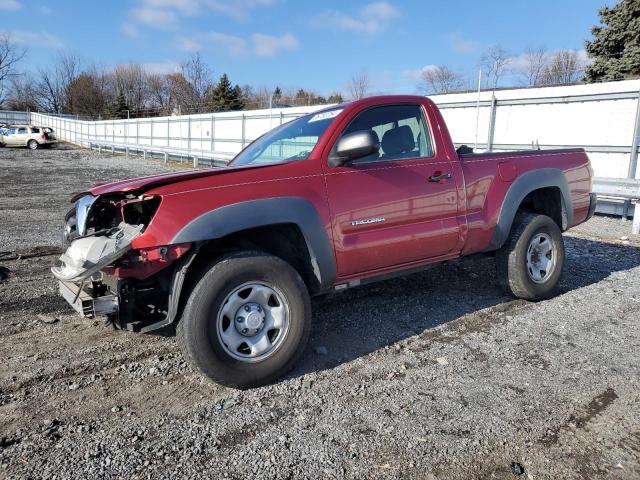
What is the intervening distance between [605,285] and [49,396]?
555cm

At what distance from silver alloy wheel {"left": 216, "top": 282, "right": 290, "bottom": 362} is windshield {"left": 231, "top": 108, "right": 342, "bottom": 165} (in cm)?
108

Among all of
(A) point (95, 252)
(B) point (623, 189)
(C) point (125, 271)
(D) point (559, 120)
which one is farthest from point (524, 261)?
(D) point (559, 120)

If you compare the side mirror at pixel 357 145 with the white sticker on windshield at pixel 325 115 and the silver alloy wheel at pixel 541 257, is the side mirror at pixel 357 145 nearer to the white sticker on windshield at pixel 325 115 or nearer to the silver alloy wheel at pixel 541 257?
the white sticker on windshield at pixel 325 115

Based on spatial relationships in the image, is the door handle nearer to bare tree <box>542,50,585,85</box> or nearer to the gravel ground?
the gravel ground

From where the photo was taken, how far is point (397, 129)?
169 inches

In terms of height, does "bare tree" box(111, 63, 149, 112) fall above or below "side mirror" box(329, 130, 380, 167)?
above

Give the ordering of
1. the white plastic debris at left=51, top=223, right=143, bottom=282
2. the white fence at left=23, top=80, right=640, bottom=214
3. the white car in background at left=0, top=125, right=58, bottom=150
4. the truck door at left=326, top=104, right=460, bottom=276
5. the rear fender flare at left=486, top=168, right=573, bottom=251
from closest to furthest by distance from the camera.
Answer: the white plastic debris at left=51, top=223, right=143, bottom=282 → the truck door at left=326, top=104, right=460, bottom=276 → the rear fender flare at left=486, top=168, right=573, bottom=251 → the white fence at left=23, top=80, right=640, bottom=214 → the white car in background at left=0, top=125, right=58, bottom=150

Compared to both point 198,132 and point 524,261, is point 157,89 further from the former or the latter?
point 524,261

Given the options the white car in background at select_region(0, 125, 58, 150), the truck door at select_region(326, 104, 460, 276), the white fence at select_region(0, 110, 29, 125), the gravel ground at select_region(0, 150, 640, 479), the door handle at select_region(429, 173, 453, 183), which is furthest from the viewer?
the white fence at select_region(0, 110, 29, 125)

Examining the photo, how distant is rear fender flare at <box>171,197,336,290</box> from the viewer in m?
3.08

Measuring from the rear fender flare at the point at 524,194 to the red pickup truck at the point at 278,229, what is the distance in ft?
0.11

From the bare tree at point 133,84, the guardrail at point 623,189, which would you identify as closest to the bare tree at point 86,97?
the bare tree at point 133,84

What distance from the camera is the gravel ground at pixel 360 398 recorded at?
2.57 meters

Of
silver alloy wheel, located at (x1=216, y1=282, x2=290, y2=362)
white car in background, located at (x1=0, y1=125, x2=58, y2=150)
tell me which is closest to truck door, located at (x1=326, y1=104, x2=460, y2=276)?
silver alloy wheel, located at (x1=216, y1=282, x2=290, y2=362)
